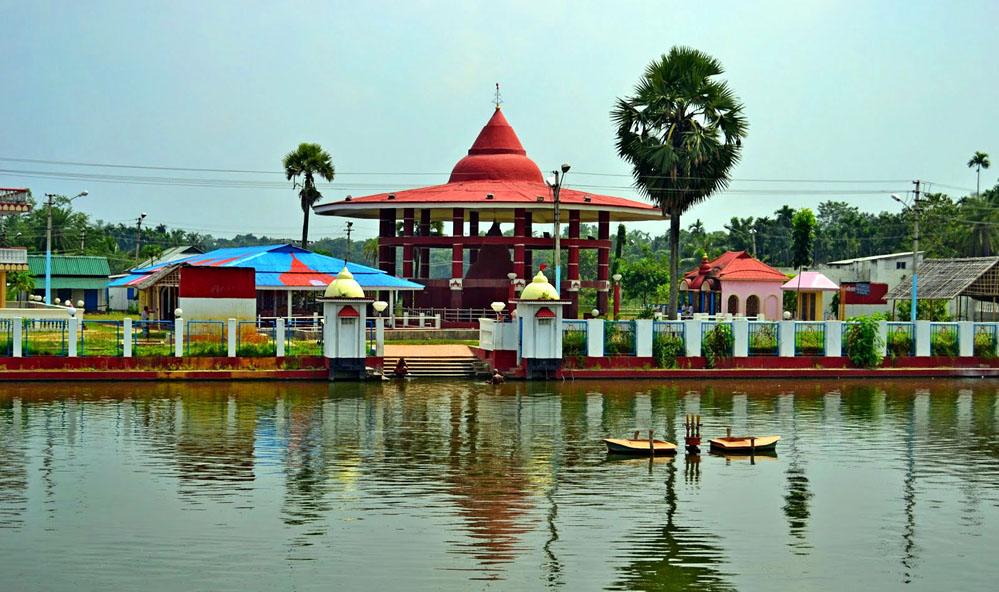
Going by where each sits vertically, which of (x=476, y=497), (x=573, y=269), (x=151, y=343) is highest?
(x=573, y=269)

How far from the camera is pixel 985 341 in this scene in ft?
148

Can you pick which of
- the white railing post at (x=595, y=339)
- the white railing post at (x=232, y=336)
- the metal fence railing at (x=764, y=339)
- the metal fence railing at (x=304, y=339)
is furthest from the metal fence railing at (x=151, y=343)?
the metal fence railing at (x=764, y=339)

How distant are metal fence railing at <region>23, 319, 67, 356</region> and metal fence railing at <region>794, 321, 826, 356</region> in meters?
27.1

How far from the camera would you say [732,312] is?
60406 mm

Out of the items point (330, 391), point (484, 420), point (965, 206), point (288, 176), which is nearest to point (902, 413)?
point (484, 420)

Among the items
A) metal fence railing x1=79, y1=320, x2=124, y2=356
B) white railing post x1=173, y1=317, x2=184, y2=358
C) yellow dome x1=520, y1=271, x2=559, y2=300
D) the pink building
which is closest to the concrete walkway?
yellow dome x1=520, y1=271, x2=559, y2=300

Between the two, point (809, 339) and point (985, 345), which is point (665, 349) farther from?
point (985, 345)

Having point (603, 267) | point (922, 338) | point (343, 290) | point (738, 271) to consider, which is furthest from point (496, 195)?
point (922, 338)

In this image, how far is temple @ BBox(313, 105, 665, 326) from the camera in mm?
58781

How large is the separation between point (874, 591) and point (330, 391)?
23663mm

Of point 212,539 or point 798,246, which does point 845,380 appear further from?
point 212,539

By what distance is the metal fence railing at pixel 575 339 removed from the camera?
41.3 meters

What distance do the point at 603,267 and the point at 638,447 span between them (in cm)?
3862

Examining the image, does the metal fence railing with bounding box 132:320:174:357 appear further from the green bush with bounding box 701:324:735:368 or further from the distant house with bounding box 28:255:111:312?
the distant house with bounding box 28:255:111:312
